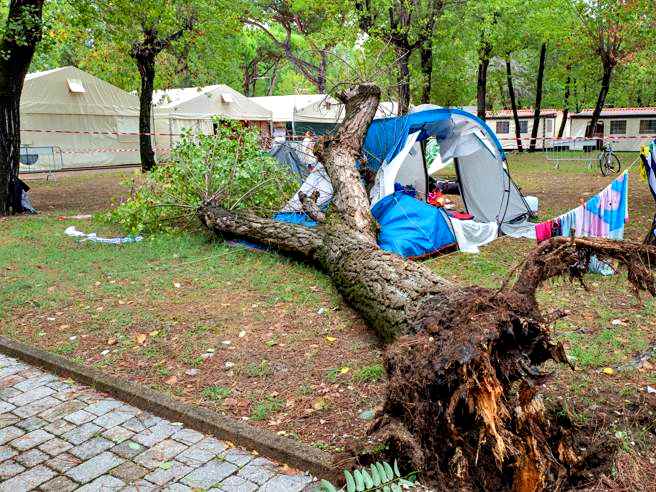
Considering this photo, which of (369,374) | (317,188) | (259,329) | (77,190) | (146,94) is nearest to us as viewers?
(369,374)

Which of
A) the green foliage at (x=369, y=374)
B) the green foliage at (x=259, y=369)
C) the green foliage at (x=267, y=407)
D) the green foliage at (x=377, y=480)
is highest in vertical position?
the green foliage at (x=377, y=480)

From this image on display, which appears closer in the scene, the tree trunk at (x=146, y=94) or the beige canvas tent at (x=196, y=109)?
the tree trunk at (x=146, y=94)

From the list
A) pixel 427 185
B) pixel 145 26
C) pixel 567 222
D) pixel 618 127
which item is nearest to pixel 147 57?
pixel 145 26

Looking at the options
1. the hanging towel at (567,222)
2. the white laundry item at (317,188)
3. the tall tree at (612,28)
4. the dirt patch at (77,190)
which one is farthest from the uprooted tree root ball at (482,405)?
the tall tree at (612,28)

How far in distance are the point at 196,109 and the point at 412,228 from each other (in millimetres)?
17499

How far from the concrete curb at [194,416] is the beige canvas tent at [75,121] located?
17.2m

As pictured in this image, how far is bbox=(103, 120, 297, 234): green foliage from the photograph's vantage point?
8328 mm

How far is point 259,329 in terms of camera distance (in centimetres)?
472

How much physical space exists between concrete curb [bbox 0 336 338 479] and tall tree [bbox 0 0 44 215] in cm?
713

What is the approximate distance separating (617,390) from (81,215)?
31.9 feet

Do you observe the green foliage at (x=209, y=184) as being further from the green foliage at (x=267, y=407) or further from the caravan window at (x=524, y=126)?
the caravan window at (x=524, y=126)

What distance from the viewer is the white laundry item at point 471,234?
7.29 metres

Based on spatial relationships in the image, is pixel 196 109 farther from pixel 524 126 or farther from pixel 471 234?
pixel 524 126

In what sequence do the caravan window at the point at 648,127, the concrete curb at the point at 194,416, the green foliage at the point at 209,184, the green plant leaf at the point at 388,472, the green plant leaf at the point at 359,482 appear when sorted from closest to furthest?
the green plant leaf at the point at 359,482 < the green plant leaf at the point at 388,472 < the concrete curb at the point at 194,416 < the green foliage at the point at 209,184 < the caravan window at the point at 648,127
